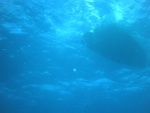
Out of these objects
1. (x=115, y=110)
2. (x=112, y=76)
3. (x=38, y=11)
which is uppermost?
(x=115, y=110)

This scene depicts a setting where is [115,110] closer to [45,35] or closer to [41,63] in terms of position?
[41,63]

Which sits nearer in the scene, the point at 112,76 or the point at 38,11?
the point at 38,11

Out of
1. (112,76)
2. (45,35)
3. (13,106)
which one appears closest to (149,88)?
(112,76)

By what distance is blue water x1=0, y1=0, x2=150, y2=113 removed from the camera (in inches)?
551

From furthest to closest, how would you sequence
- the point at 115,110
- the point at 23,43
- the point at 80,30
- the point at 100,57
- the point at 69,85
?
the point at 115,110 < the point at 69,85 < the point at 100,57 < the point at 23,43 < the point at 80,30

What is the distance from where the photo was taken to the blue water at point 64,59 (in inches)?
551

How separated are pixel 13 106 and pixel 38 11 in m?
28.9

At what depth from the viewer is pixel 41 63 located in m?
21.2

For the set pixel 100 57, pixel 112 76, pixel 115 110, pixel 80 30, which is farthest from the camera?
pixel 115 110

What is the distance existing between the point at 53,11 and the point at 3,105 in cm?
3020

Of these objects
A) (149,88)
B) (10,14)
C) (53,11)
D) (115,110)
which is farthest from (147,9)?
(115,110)

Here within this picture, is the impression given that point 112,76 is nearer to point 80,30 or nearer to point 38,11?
point 80,30

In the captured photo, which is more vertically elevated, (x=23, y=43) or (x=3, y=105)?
(x=3, y=105)

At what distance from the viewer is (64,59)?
2045 cm
